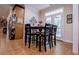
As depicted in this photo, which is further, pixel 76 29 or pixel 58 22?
pixel 58 22

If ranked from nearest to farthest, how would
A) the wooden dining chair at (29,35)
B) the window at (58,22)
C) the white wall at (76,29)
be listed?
the white wall at (76,29), the window at (58,22), the wooden dining chair at (29,35)

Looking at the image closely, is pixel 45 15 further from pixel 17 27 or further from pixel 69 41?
pixel 17 27

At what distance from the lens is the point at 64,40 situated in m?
2.61

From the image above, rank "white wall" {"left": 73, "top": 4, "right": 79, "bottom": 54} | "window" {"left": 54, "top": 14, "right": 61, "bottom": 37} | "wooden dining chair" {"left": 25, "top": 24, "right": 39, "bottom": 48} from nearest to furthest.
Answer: "white wall" {"left": 73, "top": 4, "right": 79, "bottom": 54} → "window" {"left": 54, "top": 14, "right": 61, "bottom": 37} → "wooden dining chair" {"left": 25, "top": 24, "right": 39, "bottom": 48}

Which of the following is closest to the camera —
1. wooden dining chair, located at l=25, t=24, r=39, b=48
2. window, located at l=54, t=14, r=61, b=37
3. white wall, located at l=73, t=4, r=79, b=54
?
white wall, located at l=73, t=4, r=79, b=54

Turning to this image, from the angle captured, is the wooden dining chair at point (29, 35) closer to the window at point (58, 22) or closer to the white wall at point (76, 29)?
the window at point (58, 22)

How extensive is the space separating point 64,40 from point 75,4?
3.06ft

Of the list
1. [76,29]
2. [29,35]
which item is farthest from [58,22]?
[29,35]

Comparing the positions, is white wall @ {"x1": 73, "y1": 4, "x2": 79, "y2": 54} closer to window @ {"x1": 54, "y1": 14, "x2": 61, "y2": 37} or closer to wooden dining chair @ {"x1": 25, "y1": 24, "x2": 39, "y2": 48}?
window @ {"x1": 54, "y1": 14, "x2": 61, "y2": 37}

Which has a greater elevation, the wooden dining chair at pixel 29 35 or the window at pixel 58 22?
the window at pixel 58 22

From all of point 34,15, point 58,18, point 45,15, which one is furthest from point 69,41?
point 34,15

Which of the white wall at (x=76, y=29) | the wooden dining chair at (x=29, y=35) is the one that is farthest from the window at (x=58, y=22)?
the wooden dining chair at (x=29, y=35)

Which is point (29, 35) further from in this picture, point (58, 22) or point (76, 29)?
point (76, 29)

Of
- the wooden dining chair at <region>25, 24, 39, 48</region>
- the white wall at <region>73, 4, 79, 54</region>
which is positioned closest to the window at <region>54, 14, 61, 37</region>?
the white wall at <region>73, 4, 79, 54</region>
